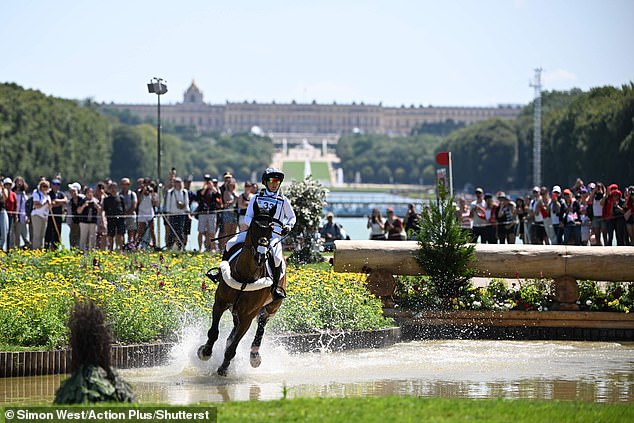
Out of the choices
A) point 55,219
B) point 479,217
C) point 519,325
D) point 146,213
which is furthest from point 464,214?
point 519,325

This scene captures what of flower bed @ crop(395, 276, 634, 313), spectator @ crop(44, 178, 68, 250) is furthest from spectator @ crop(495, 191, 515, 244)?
spectator @ crop(44, 178, 68, 250)

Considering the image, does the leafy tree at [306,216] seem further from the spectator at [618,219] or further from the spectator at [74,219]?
the spectator at [618,219]

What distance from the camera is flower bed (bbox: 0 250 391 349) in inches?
537

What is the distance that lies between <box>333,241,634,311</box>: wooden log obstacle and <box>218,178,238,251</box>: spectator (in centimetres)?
758

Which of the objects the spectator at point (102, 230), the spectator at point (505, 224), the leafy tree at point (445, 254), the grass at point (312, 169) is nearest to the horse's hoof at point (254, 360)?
the leafy tree at point (445, 254)

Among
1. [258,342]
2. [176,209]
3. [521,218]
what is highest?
[176,209]

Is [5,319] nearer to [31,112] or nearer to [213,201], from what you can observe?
[213,201]

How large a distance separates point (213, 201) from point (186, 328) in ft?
34.3

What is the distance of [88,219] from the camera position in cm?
2419

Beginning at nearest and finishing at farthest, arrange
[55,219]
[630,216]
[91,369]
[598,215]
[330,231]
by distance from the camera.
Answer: [91,369] → [630,216] → [598,215] → [55,219] → [330,231]

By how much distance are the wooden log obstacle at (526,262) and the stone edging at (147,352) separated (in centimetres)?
121

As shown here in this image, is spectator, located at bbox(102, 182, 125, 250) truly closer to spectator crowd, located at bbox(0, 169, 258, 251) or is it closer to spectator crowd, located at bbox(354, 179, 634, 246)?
spectator crowd, located at bbox(0, 169, 258, 251)

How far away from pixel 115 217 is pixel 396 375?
1210cm

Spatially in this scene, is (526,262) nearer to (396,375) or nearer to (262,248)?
(396,375)
